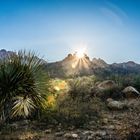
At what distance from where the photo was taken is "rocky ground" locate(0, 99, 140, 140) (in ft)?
30.1

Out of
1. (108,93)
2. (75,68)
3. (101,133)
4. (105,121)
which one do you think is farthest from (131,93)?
(75,68)

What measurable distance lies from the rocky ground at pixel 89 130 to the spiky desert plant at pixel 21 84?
0.71 m

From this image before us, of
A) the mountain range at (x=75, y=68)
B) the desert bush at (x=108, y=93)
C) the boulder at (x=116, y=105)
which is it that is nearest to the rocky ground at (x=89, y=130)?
the boulder at (x=116, y=105)

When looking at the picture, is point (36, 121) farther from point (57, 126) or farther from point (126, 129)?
point (126, 129)

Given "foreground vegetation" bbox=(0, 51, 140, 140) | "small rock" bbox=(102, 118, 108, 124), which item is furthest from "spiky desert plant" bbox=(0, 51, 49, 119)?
"small rock" bbox=(102, 118, 108, 124)

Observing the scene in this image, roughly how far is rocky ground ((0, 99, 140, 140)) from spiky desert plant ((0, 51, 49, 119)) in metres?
0.71

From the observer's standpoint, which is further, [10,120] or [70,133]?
[10,120]

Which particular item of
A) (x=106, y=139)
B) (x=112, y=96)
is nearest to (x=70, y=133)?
(x=106, y=139)

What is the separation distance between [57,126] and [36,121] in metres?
1.20

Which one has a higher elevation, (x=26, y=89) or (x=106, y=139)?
(x=26, y=89)

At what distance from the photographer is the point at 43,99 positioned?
460 inches

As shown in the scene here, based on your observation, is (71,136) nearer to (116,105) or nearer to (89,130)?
(89,130)

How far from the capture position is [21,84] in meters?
10.6

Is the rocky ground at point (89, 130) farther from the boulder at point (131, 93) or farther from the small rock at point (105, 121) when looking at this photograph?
the boulder at point (131, 93)
